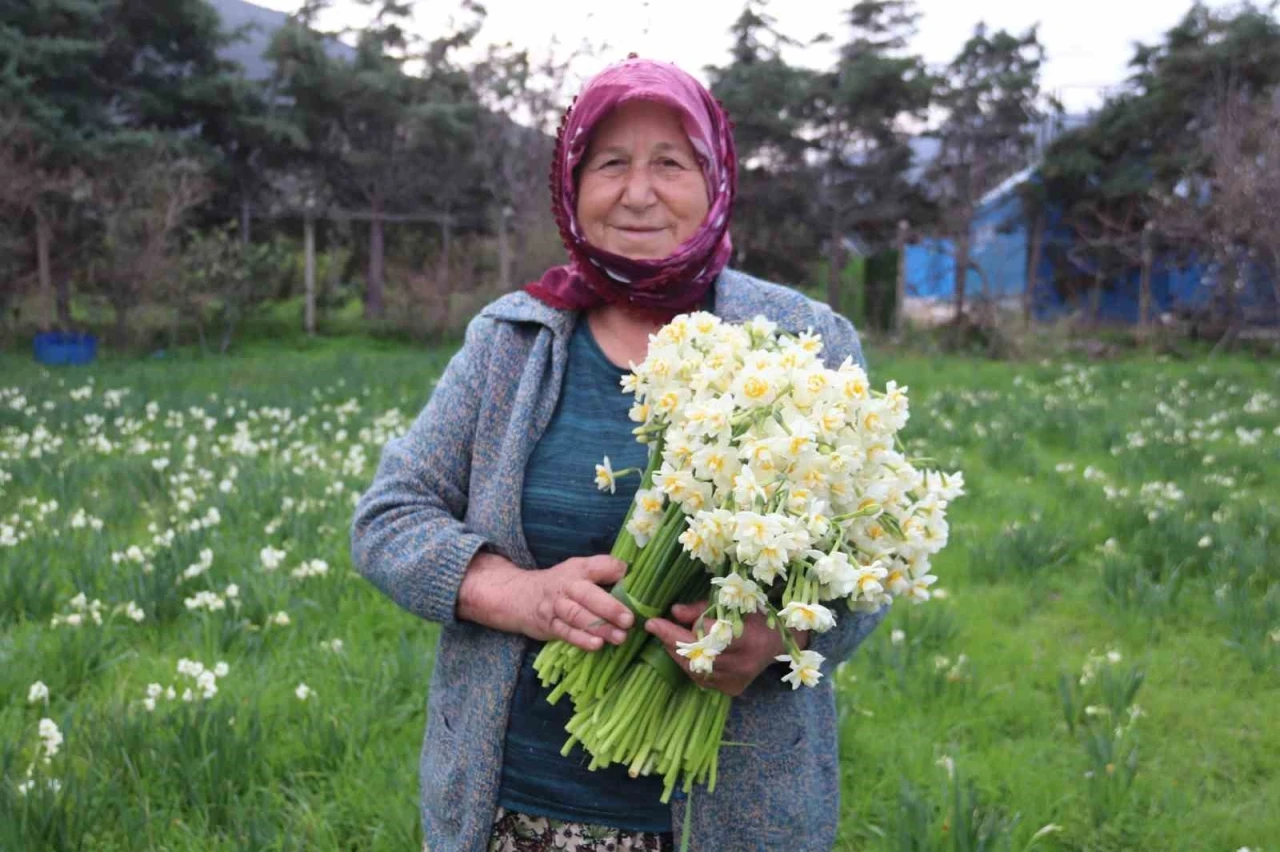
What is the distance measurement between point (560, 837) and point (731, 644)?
0.55 meters

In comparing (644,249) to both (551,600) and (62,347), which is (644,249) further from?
(62,347)

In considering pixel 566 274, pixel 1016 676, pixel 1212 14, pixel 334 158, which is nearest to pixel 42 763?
pixel 566 274

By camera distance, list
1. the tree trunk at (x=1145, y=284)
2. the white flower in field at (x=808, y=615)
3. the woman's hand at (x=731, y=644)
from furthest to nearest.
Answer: the tree trunk at (x=1145, y=284), the woman's hand at (x=731, y=644), the white flower in field at (x=808, y=615)

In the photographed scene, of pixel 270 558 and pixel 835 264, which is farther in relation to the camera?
pixel 835 264

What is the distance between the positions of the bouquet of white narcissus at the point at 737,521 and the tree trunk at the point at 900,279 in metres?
17.2

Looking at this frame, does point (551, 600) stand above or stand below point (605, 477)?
below

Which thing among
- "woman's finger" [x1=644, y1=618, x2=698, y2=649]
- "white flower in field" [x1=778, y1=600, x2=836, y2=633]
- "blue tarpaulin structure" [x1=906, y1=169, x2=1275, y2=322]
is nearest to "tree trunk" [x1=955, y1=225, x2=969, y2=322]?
"blue tarpaulin structure" [x1=906, y1=169, x2=1275, y2=322]

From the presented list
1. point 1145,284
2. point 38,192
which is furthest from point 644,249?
point 1145,284

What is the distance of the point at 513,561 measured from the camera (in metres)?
1.65

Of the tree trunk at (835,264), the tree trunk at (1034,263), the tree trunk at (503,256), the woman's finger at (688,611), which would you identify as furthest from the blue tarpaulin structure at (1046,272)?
the woman's finger at (688,611)

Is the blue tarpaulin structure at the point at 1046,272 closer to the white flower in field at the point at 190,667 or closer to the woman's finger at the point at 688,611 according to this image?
the white flower in field at the point at 190,667

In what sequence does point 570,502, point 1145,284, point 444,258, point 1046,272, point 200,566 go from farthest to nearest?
point 1046,272
point 444,258
point 1145,284
point 200,566
point 570,502

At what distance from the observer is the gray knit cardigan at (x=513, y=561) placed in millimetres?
1601

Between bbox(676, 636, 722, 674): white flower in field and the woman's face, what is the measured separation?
2.33 ft
